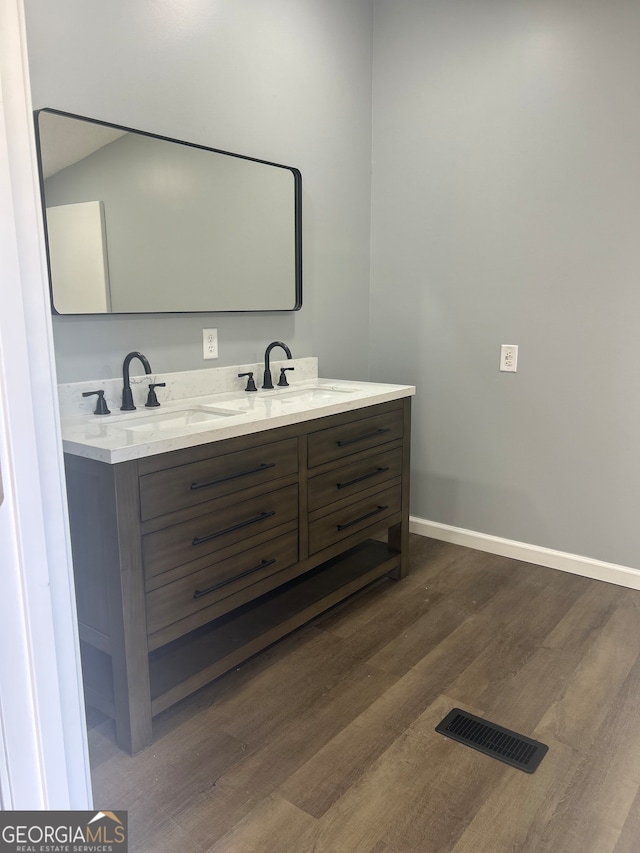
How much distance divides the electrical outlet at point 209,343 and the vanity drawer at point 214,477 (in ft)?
1.98

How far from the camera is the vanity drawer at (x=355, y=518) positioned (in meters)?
2.32

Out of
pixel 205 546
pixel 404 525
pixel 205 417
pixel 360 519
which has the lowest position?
pixel 404 525

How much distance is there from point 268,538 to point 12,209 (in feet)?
4.48

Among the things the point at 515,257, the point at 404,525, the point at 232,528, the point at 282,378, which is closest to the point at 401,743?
the point at 232,528

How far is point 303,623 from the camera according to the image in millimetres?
2336

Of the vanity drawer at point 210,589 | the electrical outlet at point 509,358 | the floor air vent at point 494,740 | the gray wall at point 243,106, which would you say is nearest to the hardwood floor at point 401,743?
the floor air vent at point 494,740

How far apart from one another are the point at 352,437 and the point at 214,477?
0.71 m

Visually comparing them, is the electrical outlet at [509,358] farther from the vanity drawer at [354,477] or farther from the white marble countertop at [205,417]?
the vanity drawer at [354,477]

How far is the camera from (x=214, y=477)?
6.11 ft

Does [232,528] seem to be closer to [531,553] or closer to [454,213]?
[531,553]

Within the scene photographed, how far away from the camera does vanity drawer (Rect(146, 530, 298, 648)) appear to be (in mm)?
1762

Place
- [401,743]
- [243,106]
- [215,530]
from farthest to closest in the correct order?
[243,106] < [215,530] < [401,743]

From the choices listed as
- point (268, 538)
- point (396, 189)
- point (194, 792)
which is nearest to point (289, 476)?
point (268, 538)

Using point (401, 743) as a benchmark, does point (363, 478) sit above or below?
above
